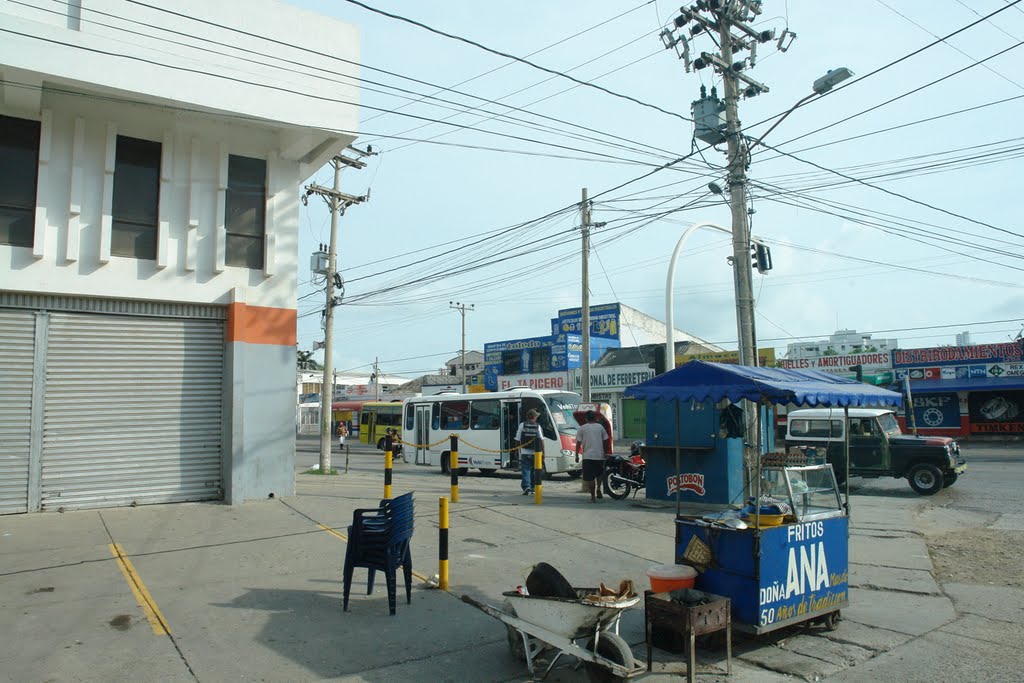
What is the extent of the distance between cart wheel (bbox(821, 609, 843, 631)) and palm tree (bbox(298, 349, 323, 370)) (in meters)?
82.9

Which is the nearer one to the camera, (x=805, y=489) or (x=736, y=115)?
(x=805, y=489)

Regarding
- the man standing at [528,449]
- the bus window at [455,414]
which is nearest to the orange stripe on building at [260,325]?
the man standing at [528,449]

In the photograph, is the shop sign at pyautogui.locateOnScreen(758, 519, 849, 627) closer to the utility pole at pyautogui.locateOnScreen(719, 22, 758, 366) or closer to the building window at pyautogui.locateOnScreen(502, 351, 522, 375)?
the utility pole at pyautogui.locateOnScreen(719, 22, 758, 366)

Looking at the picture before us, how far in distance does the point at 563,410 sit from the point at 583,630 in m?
16.4

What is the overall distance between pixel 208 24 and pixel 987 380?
36739mm

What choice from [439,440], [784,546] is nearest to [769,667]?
[784,546]

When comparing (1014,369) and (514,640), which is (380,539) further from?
(1014,369)

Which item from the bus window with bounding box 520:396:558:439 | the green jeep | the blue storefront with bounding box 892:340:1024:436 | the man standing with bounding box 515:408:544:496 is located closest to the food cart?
the man standing with bounding box 515:408:544:496

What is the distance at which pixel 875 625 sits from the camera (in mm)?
6734

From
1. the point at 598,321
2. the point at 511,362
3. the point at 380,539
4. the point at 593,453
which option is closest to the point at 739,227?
the point at 593,453

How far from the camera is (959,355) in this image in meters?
35.4

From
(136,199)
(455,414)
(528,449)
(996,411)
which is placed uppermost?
(136,199)

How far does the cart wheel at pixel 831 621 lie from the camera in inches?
257

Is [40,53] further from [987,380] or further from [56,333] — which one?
[987,380]
